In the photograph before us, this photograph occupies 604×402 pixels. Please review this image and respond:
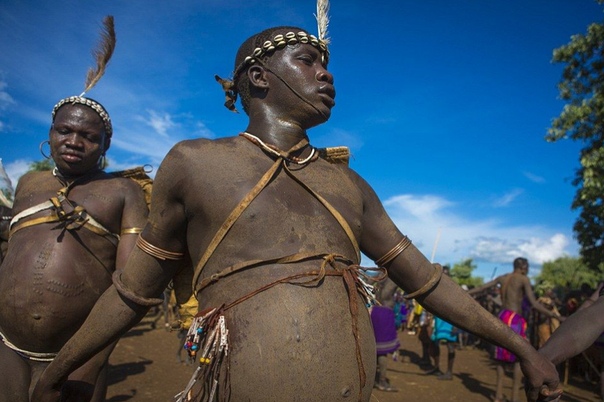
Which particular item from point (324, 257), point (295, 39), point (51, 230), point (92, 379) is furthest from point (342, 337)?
point (51, 230)

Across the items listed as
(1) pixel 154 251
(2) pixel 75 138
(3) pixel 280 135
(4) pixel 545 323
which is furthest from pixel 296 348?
(4) pixel 545 323

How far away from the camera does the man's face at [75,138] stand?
297 centimetres

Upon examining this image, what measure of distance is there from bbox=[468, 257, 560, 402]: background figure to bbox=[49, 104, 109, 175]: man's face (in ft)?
23.4

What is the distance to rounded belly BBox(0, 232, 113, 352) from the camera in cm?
257

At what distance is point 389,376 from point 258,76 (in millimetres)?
9604

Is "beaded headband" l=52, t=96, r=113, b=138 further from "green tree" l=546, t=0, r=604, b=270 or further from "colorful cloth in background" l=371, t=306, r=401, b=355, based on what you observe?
"green tree" l=546, t=0, r=604, b=270

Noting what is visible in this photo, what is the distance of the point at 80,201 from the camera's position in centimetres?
290

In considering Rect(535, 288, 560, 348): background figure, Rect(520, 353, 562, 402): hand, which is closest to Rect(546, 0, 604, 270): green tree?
Rect(535, 288, 560, 348): background figure

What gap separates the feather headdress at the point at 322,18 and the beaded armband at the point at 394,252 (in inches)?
42.1

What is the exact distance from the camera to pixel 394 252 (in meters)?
2.08

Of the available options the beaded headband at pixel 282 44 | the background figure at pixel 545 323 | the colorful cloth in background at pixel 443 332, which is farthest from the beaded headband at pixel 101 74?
the background figure at pixel 545 323

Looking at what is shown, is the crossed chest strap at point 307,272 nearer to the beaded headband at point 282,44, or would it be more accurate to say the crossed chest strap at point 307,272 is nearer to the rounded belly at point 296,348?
the rounded belly at point 296,348

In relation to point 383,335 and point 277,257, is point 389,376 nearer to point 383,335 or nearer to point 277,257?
point 383,335

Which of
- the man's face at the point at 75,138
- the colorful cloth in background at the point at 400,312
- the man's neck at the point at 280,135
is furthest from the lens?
the colorful cloth in background at the point at 400,312
